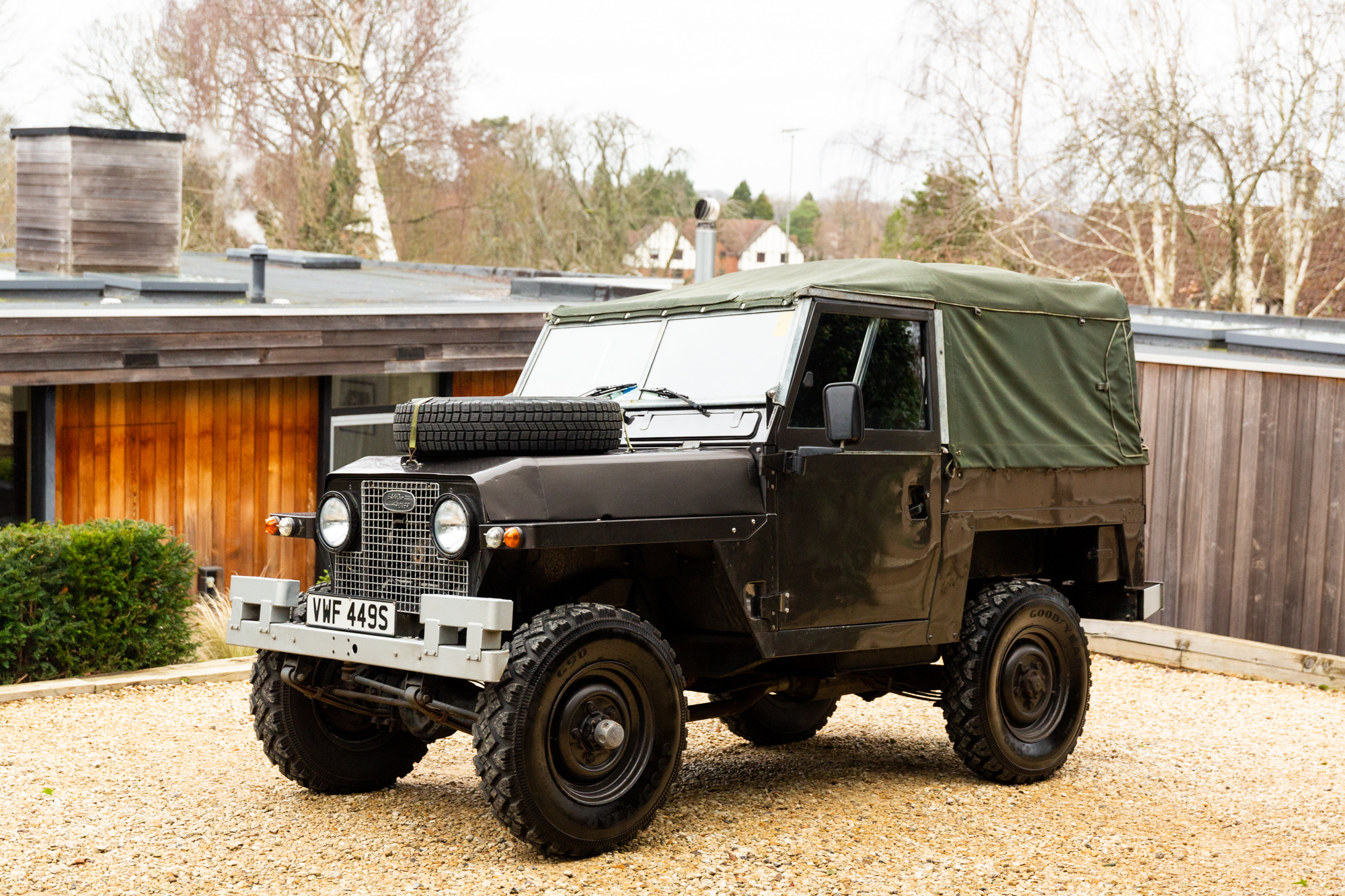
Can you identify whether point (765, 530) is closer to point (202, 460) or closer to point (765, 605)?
point (765, 605)

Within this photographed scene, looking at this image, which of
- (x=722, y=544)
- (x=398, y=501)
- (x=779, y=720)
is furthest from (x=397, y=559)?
(x=779, y=720)

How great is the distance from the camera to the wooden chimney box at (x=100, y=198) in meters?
12.7

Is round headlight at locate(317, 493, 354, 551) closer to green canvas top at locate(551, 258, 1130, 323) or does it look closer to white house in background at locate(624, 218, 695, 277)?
green canvas top at locate(551, 258, 1130, 323)

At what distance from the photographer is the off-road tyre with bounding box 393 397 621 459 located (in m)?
4.83

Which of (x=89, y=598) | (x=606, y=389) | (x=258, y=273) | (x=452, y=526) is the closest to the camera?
(x=452, y=526)

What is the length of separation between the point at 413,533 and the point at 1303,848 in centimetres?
374

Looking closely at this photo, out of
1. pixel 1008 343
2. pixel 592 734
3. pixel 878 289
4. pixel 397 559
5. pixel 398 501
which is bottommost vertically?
pixel 592 734

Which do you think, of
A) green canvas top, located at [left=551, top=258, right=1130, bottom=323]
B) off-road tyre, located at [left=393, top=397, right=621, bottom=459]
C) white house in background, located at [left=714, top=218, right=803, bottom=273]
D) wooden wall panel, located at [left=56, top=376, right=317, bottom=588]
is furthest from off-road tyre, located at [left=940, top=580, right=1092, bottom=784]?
white house in background, located at [left=714, top=218, right=803, bottom=273]

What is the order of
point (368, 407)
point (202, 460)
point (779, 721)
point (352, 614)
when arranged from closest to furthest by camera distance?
point (352, 614) → point (779, 721) → point (202, 460) → point (368, 407)

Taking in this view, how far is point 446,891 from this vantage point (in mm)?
4473

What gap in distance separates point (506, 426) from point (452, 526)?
403 millimetres

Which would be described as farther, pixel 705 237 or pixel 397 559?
pixel 705 237

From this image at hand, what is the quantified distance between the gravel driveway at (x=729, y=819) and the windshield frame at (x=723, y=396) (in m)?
1.69

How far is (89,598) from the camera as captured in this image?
7.88 meters
